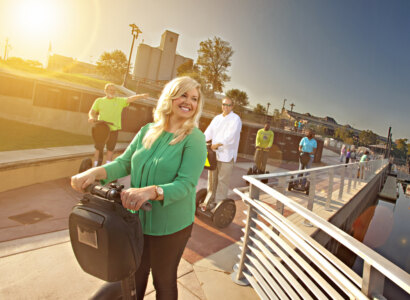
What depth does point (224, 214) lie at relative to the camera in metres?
4.10

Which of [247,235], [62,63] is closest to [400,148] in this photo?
[247,235]

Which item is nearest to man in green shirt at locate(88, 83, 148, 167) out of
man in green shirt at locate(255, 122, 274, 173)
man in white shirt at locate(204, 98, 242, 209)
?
man in white shirt at locate(204, 98, 242, 209)

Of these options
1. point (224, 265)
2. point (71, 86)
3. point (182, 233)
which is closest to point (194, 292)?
point (224, 265)

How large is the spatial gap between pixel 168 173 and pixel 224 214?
2.86 m

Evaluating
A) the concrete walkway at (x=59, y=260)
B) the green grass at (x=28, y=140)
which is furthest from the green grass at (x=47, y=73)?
the concrete walkway at (x=59, y=260)

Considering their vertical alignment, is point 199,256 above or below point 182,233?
below

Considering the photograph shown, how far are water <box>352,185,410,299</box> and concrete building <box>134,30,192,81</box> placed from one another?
59.2 m

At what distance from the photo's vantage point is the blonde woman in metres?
1.45

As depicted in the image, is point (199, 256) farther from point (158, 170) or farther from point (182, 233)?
point (158, 170)

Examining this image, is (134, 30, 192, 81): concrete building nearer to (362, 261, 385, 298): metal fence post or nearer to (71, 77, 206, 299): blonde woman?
(71, 77, 206, 299): blonde woman

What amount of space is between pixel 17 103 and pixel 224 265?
46.4 ft

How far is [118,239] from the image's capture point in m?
1.05

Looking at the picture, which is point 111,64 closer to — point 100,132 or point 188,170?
point 100,132

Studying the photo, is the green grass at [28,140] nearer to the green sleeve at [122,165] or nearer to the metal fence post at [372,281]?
the green sleeve at [122,165]
